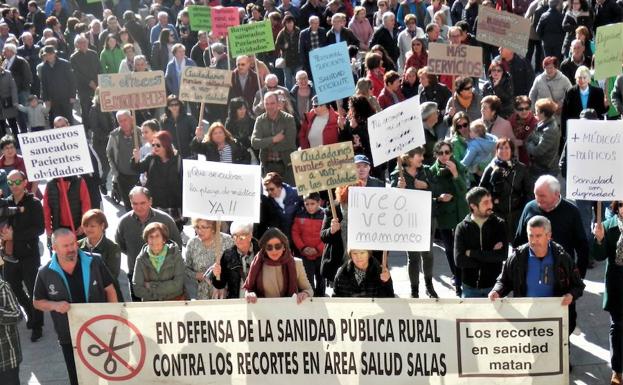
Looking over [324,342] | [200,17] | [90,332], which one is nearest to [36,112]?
[200,17]

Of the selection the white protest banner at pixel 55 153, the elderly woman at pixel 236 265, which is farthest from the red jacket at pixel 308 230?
the white protest banner at pixel 55 153

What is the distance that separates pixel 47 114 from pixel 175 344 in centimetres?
1033

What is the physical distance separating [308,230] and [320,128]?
298cm

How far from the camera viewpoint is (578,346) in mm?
9938

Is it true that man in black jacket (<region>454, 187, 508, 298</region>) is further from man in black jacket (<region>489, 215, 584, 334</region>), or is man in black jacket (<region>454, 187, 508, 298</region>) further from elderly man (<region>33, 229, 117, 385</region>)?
elderly man (<region>33, 229, 117, 385</region>)

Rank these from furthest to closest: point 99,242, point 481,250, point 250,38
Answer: point 250,38 → point 99,242 → point 481,250

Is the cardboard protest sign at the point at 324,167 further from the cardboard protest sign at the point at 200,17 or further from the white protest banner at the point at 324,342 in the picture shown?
the cardboard protest sign at the point at 200,17

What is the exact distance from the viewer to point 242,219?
9289mm

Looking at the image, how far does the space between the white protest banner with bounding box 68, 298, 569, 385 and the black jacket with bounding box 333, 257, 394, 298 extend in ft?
0.83

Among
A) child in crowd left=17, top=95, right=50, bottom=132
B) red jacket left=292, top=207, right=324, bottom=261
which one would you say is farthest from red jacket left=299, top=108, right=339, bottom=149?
child in crowd left=17, top=95, right=50, bottom=132

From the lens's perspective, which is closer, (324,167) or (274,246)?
(274,246)

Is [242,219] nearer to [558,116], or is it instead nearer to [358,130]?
[358,130]

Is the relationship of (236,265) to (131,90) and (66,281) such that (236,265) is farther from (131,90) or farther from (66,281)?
(131,90)

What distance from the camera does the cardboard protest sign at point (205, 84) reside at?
44.6ft
